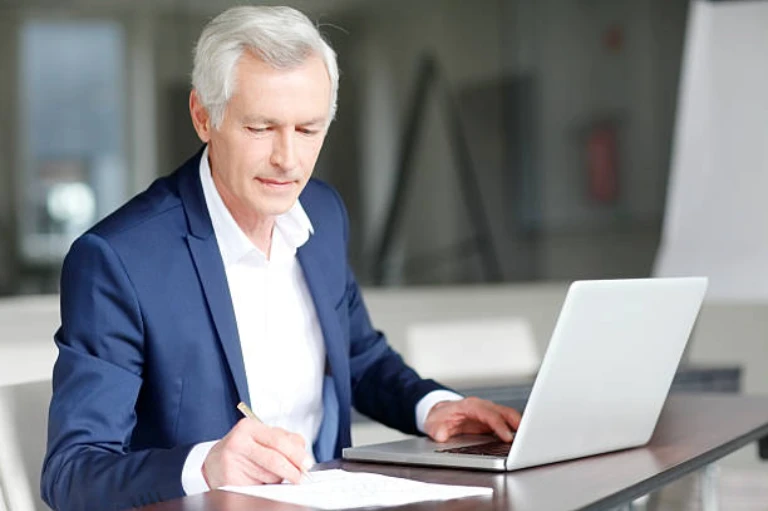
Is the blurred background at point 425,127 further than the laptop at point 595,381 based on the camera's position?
Yes

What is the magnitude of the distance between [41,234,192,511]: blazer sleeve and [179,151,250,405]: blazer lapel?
0.11 metres

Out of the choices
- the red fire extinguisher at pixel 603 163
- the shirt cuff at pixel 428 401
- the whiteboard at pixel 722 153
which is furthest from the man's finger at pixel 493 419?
the red fire extinguisher at pixel 603 163

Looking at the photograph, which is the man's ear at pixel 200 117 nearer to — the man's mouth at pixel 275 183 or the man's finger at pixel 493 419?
the man's mouth at pixel 275 183

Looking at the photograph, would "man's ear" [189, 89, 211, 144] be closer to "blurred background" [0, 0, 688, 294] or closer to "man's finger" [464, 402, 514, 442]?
"man's finger" [464, 402, 514, 442]

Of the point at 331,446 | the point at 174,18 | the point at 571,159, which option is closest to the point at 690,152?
the point at 331,446

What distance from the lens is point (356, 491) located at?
154 centimetres

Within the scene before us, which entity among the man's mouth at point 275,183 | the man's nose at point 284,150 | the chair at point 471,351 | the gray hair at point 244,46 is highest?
the gray hair at point 244,46

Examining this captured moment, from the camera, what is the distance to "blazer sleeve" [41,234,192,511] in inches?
63.9

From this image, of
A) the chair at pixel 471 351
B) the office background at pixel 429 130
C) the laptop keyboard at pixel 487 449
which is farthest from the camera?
the office background at pixel 429 130

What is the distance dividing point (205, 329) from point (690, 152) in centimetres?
304

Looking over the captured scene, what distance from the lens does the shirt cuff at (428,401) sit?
210cm

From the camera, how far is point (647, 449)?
196 cm

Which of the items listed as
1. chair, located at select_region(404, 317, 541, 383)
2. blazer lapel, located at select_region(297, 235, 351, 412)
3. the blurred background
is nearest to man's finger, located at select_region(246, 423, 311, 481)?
blazer lapel, located at select_region(297, 235, 351, 412)

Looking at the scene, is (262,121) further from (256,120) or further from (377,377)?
(377,377)
